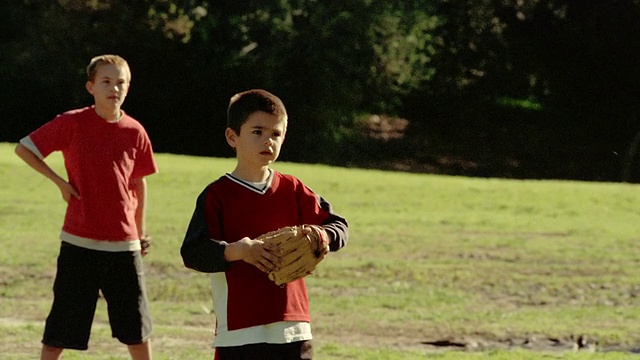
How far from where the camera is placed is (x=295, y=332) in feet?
14.5

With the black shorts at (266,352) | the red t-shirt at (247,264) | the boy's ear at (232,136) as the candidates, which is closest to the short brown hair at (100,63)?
the boy's ear at (232,136)

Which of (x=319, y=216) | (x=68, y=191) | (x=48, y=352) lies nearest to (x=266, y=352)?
(x=319, y=216)

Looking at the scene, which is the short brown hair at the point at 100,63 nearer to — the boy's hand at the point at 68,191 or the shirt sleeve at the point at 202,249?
the boy's hand at the point at 68,191

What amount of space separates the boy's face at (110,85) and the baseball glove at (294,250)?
2.21 m

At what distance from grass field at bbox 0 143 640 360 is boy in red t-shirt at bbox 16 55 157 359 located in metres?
1.70

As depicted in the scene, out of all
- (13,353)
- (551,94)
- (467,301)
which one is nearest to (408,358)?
(13,353)

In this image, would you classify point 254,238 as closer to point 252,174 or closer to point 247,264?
point 247,264

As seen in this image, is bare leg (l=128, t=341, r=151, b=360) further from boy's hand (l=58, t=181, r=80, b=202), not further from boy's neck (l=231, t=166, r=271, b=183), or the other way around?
boy's neck (l=231, t=166, r=271, b=183)

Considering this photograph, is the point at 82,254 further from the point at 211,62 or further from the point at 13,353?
the point at 211,62

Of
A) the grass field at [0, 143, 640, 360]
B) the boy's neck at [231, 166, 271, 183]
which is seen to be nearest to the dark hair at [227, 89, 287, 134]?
the boy's neck at [231, 166, 271, 183]

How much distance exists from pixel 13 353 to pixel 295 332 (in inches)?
164

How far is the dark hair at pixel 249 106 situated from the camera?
4.37 metres

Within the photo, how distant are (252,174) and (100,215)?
6.59 feet

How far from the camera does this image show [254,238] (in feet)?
14.5
